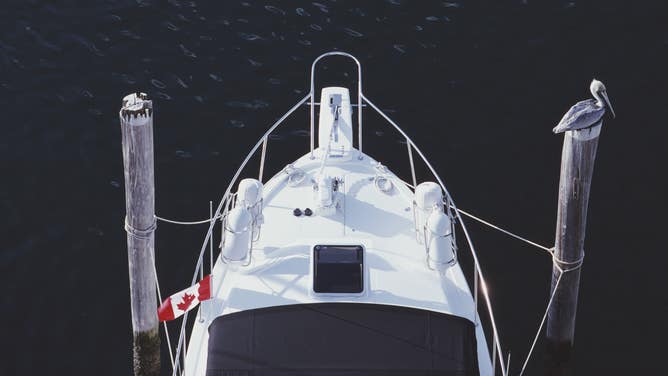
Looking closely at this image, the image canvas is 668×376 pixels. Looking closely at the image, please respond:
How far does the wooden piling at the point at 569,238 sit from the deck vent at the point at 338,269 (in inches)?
108

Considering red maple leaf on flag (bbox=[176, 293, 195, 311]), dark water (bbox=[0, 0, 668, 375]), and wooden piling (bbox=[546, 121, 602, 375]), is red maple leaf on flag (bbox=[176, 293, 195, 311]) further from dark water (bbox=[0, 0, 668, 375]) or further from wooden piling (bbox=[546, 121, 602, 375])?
wooden piling (bbox=[546, 121, 602, 375])

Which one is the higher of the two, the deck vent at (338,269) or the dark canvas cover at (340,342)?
the deck vent at (338,269)

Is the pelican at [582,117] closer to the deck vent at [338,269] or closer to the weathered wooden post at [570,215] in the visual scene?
the weathered wooden post at [570,215]

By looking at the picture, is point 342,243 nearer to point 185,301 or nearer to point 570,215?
point 185,301

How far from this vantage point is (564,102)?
68.2 feet

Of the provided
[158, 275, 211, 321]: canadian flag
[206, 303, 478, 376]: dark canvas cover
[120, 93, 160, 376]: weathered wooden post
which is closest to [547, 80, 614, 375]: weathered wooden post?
[206, 303, 478, 376]: dark canvas cover

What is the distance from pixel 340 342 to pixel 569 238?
11.8 feet

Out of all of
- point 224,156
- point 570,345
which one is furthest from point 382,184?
point 224,156

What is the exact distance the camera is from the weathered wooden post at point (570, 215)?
12719 millimetres

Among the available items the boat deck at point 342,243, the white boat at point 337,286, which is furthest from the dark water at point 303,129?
the boat deck at point 342,243

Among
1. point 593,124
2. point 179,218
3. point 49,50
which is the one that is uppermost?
point 49,50

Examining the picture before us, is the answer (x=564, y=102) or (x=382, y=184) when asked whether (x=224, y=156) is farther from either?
(x=564, y=102)

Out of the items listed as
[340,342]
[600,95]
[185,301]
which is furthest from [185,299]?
[600,95]

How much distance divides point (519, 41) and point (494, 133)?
299cm
